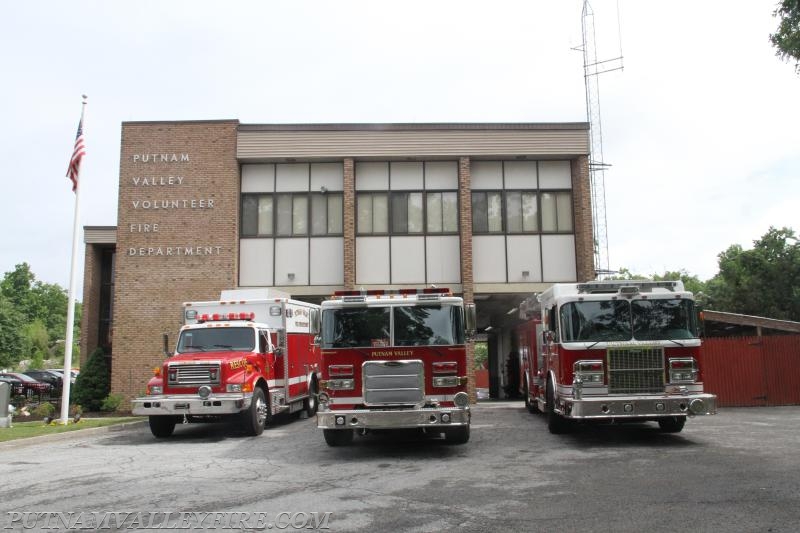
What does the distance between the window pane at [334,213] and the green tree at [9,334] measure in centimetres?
2547

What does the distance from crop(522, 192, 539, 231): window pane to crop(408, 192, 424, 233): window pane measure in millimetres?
3500

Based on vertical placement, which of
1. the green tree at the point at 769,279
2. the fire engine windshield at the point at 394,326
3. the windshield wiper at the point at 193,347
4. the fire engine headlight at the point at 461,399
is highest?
the green tree at the point at 769,279

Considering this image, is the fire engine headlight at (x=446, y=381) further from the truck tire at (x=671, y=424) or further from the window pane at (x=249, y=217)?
the window pane at (x=249, y=217)

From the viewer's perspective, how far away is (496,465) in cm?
950

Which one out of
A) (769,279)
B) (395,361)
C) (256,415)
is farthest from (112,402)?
(769,279)

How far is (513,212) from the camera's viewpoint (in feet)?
74.2

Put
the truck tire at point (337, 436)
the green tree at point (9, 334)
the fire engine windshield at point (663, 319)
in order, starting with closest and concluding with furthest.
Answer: the truck tire at point (337, 436) → the fire engine windshield at point (663, 319) → the green tree at point (9, 334)

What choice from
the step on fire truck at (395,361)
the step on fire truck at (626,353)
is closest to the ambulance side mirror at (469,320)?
the step on fire truck at (395,361)

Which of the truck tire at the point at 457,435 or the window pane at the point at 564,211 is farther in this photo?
the window pane at the point at 564,211

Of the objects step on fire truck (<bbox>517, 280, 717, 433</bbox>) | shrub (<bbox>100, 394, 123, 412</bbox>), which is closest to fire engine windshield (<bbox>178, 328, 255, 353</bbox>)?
step on fire truck (<bbox>517, 280, 717, 433</bbox>)

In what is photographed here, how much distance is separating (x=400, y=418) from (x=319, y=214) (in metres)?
13.4

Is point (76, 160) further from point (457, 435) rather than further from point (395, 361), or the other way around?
point (457, 435)

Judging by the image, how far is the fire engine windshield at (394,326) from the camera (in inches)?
427

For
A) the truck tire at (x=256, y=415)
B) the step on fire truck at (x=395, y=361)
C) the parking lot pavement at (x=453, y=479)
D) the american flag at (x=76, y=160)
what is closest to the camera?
the parking lot pavement at (x=453, y=479)
